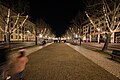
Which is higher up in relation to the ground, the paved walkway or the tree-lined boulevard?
the tree-lined boulevard

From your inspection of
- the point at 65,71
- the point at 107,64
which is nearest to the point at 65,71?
the point at 65,71

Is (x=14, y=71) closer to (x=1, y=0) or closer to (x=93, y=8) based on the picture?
(x=93, y=8)

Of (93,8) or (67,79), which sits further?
(93,8)

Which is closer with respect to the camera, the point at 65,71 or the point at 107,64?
the point at 65,71

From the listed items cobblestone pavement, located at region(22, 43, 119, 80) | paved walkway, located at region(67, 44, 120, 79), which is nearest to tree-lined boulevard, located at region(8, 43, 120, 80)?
cobblestone pavement, located at region(22, 43, 119, 80)

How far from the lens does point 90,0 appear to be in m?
28.7

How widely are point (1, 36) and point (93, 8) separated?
133 ft

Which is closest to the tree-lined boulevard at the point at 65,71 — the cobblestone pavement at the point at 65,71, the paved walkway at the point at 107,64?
the cobblestone pavement at the point at 65,71

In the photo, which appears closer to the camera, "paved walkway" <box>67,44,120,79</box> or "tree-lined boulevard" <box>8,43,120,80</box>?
"tree-lined boulevard" <box>8,43,120,80</box>

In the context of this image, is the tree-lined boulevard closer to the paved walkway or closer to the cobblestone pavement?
the cobblestone pavement

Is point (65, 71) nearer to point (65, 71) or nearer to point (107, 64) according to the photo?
point (65, 71)

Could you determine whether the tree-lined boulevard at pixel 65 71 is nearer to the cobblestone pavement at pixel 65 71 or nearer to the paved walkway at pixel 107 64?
the cobblestone pavement at pixel 65 71

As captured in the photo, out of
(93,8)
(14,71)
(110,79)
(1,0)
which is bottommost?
(110,79)

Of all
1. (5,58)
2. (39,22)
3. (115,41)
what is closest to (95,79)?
(5,58)
